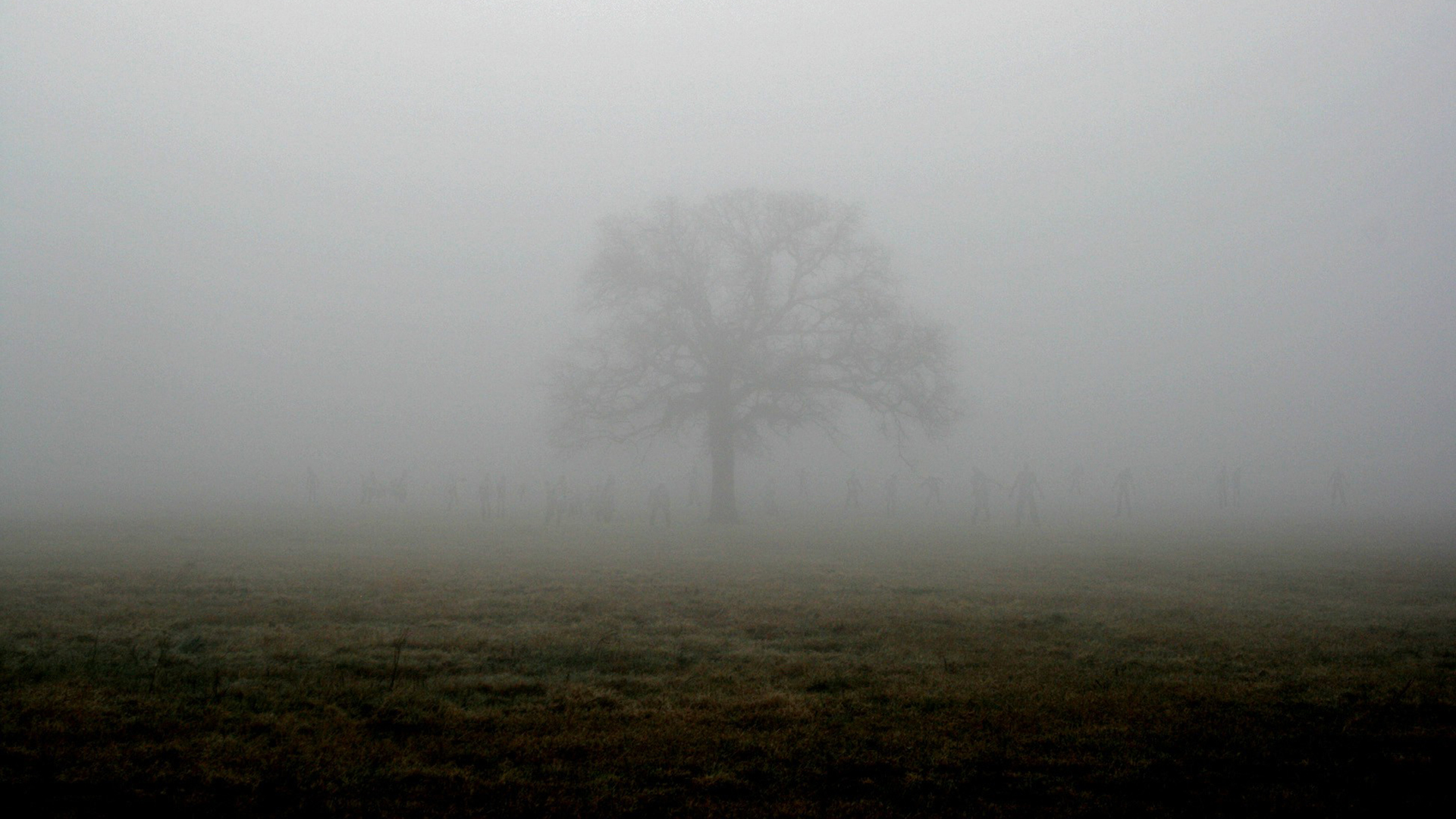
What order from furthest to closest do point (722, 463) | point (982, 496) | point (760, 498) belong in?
point (760, 498), point (982, 496), point (722, 463)

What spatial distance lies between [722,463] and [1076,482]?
33.2 m

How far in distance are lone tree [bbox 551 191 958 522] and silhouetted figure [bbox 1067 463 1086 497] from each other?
896 inches

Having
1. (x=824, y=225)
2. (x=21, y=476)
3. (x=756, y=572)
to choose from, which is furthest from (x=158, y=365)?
(x=756, y=572)

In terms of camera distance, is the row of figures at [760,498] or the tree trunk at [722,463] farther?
the row of figures at [760,498]

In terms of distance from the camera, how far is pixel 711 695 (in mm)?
5711

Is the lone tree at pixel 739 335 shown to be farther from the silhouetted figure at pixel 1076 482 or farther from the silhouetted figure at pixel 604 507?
the silhouetted figure at pixel 1076 482

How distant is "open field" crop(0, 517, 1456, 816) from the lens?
156 inches

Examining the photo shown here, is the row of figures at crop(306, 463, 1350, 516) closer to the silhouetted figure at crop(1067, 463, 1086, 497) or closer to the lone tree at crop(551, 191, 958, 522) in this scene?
the silhouetted figure at crop(1067, 463, 1086, 497)

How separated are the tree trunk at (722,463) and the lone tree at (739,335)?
55 millimetres

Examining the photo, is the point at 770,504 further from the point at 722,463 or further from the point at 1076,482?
the point at 1076,482

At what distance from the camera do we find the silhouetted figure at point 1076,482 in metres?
48.5

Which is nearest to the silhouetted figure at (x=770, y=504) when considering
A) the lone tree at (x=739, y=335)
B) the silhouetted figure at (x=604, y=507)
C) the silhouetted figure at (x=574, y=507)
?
the lone tree at (x=739, y=335)

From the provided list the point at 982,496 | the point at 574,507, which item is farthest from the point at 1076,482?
the point at 574,507

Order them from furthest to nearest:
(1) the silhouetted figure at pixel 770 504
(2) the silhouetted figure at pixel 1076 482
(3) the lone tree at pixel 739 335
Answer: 1. (2) the silhouetted figure at pixel 1076 482
2. (1) the silhouetted figure at pixel 770 504
3. (3) the lone tree at pixel 739 335
